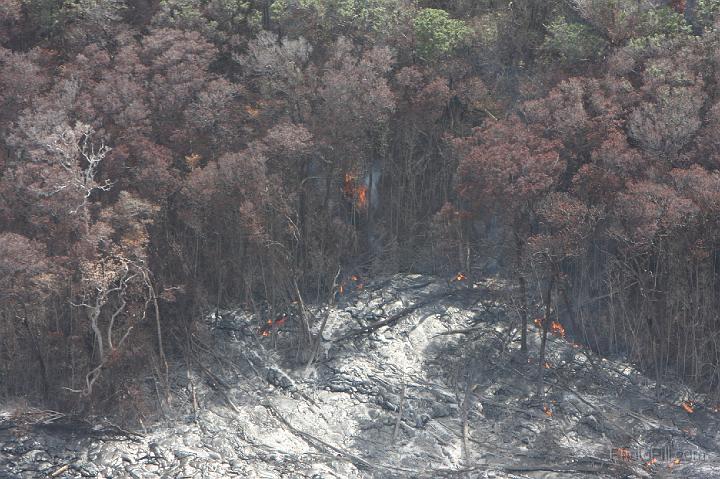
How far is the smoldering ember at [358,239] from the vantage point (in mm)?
26438

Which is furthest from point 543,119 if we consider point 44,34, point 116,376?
point 44,34

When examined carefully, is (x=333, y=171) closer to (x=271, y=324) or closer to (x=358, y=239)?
(x=358, y=239)

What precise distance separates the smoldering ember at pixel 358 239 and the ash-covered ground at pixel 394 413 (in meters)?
0.07

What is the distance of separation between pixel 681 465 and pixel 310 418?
361 inches

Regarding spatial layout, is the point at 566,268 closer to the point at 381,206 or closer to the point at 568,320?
the point at 568,320

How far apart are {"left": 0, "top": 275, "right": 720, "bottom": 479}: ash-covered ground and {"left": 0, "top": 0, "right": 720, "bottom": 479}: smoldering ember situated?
74mm

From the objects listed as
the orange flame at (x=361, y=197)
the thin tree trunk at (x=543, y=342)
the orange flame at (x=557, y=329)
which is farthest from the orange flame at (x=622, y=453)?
the orange flame at (x=361, y=197)

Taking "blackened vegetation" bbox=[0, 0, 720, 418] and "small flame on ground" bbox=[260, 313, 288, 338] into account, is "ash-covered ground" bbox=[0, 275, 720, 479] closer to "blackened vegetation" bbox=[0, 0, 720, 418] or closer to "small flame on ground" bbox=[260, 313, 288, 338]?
"small flame on ground" bbox=[260, 313, 288, 338]

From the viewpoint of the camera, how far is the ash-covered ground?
25.8 metres

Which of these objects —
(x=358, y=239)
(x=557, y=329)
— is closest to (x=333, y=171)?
(x=358, y=239)

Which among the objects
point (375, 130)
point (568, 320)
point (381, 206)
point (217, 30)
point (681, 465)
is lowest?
point (681, 465)

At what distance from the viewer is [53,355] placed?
2767 cm

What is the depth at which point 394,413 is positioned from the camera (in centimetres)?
2736

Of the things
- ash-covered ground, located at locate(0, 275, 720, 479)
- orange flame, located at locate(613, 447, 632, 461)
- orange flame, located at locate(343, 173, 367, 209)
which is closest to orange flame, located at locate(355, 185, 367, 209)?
orange flame, located at locate(343, 173, 367, 209)
